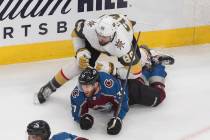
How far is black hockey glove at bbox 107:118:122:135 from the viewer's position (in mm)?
3023

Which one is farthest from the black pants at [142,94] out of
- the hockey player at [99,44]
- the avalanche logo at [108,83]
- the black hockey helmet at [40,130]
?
the black hockey helmet at [40,130]

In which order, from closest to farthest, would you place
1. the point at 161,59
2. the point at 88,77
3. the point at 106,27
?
the point at 88,77, the point at 106,27, the point at 161,59

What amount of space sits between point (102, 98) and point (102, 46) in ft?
0.98

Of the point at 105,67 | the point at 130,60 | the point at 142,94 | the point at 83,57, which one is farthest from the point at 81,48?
the point at 142,94

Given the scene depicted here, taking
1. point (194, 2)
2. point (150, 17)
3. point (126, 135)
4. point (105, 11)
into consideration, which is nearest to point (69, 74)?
point (126, 135)

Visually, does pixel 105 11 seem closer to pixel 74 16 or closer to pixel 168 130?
pixel 74 16

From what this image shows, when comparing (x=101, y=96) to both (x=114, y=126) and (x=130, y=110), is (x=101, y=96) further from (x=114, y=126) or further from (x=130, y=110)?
(x=130, y=110)

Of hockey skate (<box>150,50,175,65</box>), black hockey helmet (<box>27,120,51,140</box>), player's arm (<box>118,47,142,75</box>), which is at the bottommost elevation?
hockey skate (<box>150,50,175,65</box>)

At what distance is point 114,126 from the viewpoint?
3023 millimetres

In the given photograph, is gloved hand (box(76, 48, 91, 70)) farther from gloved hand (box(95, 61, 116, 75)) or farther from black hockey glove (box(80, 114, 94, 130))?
black hockey glove (box(80, 114, 94, 130))

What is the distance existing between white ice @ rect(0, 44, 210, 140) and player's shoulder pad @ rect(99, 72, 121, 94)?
23 centimetres

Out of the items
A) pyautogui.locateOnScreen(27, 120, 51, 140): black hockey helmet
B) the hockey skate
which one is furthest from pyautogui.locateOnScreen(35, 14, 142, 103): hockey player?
pyautogui.locateOnScreen(27, 120, 51, 140): black hockey helmet

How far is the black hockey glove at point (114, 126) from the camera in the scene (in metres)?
3.02

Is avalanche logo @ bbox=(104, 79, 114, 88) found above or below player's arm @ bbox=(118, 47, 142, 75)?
below
